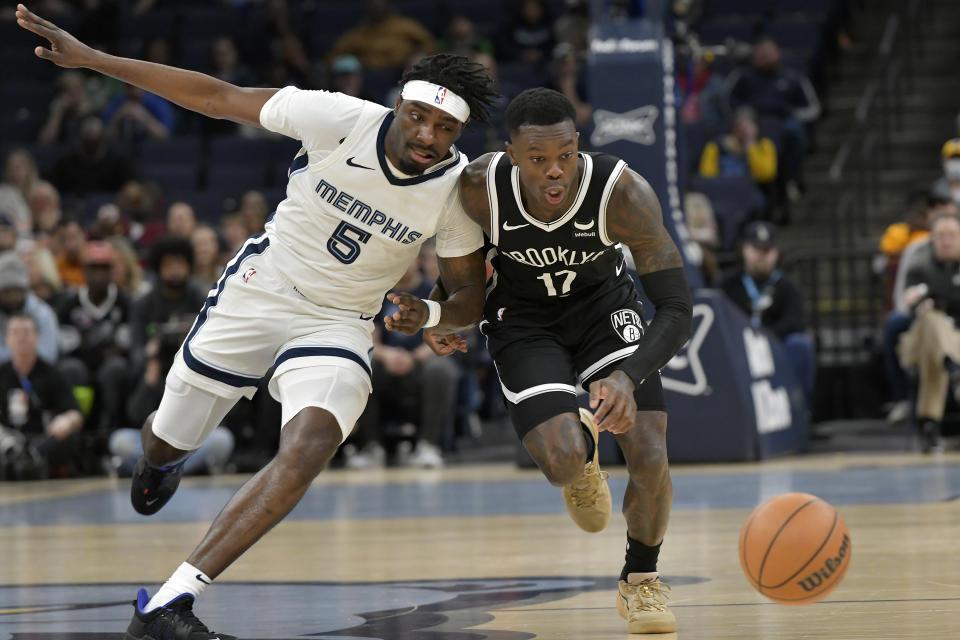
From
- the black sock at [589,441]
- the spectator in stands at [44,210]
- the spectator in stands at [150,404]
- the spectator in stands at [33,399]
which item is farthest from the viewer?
the spectator in stands at [44,210]

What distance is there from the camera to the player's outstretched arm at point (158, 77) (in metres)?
5.13

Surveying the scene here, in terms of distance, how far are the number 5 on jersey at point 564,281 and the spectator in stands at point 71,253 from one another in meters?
8.76

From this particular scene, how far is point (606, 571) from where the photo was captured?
6.21 m

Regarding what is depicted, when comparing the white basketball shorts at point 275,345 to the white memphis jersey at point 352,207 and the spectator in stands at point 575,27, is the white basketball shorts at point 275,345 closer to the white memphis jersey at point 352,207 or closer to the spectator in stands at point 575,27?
the white memphis jersey at point 352,207

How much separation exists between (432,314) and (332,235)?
1.45ft

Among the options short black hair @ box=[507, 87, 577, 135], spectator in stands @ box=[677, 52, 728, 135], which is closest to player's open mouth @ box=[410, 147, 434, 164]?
short black hair @ box=[507, 87, 577, 135]

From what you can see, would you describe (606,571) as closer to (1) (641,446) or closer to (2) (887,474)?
(1) (641,446)

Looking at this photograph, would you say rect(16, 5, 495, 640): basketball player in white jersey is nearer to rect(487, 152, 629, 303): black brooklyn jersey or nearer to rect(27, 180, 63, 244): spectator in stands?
rect(487, 152, 629, 303): black brooklyn jersey

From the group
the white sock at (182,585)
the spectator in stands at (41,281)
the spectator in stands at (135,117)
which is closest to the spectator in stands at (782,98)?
the spectator in stands at (135,117)

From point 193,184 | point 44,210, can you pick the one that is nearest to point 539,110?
point 44,210

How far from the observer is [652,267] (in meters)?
5.05

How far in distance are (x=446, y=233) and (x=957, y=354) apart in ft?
22.6

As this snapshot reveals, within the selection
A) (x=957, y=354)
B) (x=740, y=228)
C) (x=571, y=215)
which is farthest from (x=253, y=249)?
(x=740, y=228)

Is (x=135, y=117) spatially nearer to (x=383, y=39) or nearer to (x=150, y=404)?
(x=383, y=39)
